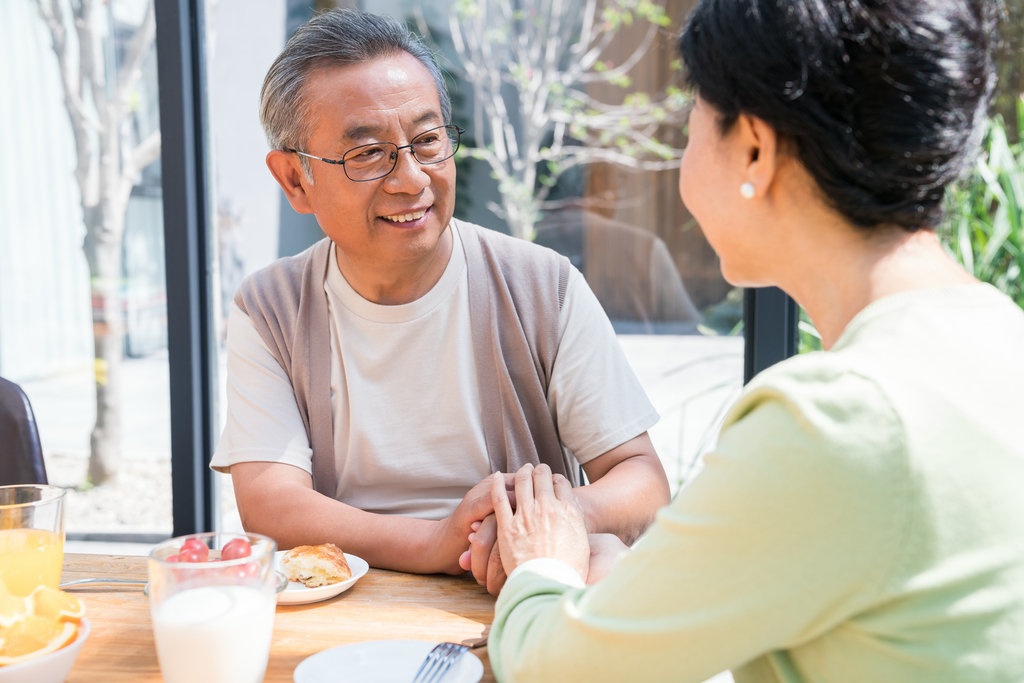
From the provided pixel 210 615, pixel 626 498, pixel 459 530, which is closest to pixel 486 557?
pixel 459 530

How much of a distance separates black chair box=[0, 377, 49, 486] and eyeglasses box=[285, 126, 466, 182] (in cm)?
70

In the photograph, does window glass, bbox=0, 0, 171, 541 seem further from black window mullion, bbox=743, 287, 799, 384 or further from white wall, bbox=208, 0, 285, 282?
black window mullion, bbox=743, 287, 799, 384

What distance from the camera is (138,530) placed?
2873mm

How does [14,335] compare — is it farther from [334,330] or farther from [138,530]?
[334,330]

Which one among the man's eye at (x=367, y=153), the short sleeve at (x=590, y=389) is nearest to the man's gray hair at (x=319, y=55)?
the man's eye at (x=367, y=153)

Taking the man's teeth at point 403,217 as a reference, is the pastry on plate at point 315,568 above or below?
below

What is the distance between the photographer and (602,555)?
1.08m

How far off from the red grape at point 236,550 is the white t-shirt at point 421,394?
27.5 inches

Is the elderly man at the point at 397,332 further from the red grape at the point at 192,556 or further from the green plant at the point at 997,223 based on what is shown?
the green plant at the point at 997,223

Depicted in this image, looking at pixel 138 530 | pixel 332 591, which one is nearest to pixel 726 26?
pixel 332 591

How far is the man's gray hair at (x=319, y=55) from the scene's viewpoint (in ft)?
5.07

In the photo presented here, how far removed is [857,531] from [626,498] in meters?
0.77

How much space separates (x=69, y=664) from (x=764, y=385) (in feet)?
2.40

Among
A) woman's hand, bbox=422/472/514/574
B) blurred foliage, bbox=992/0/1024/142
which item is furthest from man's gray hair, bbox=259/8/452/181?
blurred foliage, bbox=992/0/1024/142
